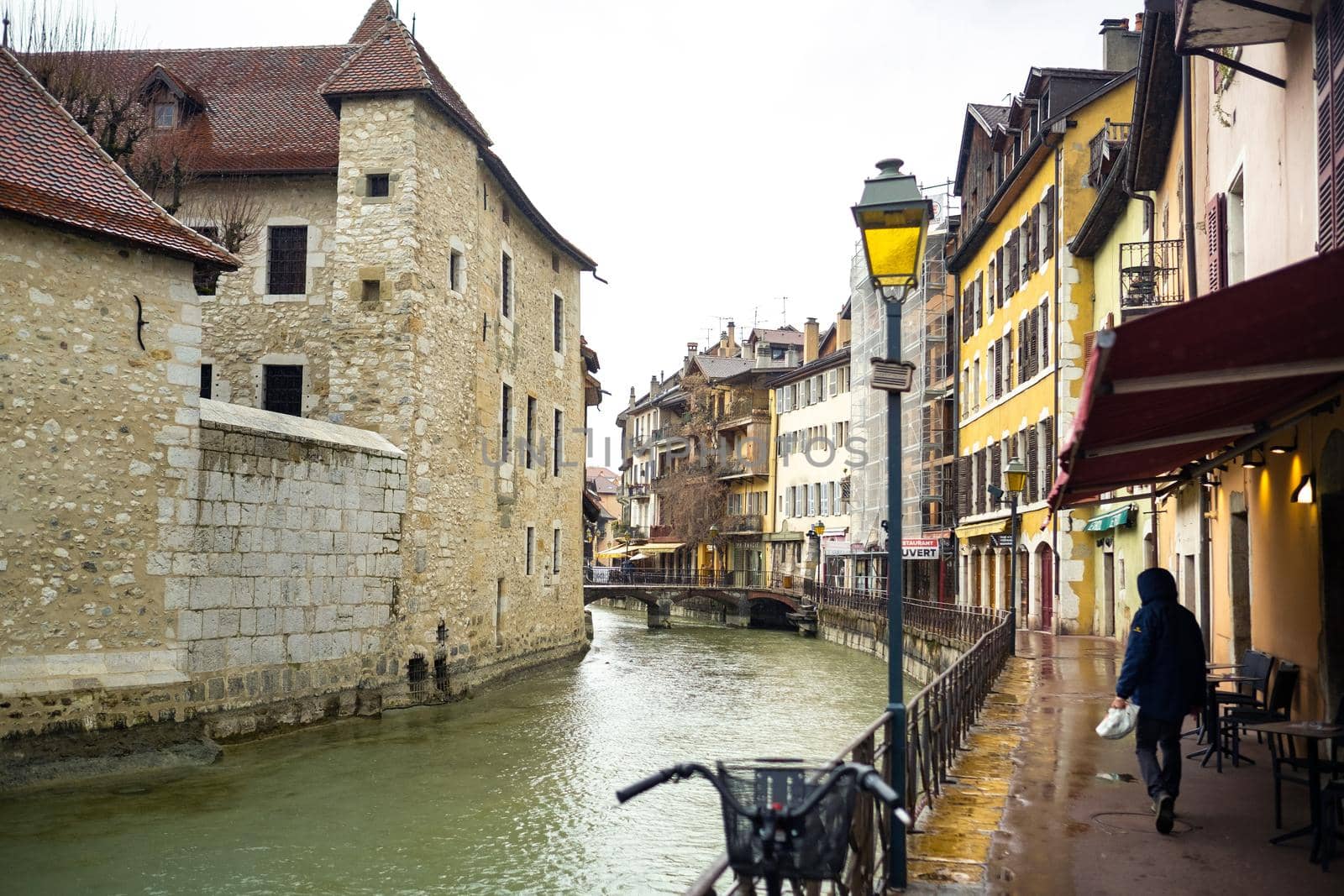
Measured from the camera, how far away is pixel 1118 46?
29391 mm

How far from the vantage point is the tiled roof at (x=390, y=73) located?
21.0 metres

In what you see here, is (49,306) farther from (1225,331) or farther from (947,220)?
(947,220)

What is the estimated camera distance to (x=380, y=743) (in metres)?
17.2

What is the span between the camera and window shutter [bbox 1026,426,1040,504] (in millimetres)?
28516

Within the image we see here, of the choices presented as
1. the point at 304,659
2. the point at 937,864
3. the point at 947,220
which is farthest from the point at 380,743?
the point at 947,220

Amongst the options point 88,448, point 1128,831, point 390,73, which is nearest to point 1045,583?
point 390,73

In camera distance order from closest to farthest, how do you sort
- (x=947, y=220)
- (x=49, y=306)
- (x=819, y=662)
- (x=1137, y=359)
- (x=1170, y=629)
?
(x=1137, y=359)
(x=1170, y=629)
(x=49, y=306)
(x=819, y=662)
(x=947, y=220)

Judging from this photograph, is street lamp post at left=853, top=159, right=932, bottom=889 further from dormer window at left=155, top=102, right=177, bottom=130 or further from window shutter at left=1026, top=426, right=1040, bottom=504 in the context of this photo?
window shutter at left=1026, top=426, right=1040, bottom=504

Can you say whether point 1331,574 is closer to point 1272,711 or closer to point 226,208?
point 1272,711

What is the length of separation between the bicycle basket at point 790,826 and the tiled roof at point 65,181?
1198cm

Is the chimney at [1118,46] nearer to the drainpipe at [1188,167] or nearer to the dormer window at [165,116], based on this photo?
the drainpipe at [1188,167]

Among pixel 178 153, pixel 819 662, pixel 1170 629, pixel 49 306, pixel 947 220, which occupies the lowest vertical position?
pixel 819 662

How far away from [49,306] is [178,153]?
1053 cm

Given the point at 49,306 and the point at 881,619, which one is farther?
the point at 881,619
